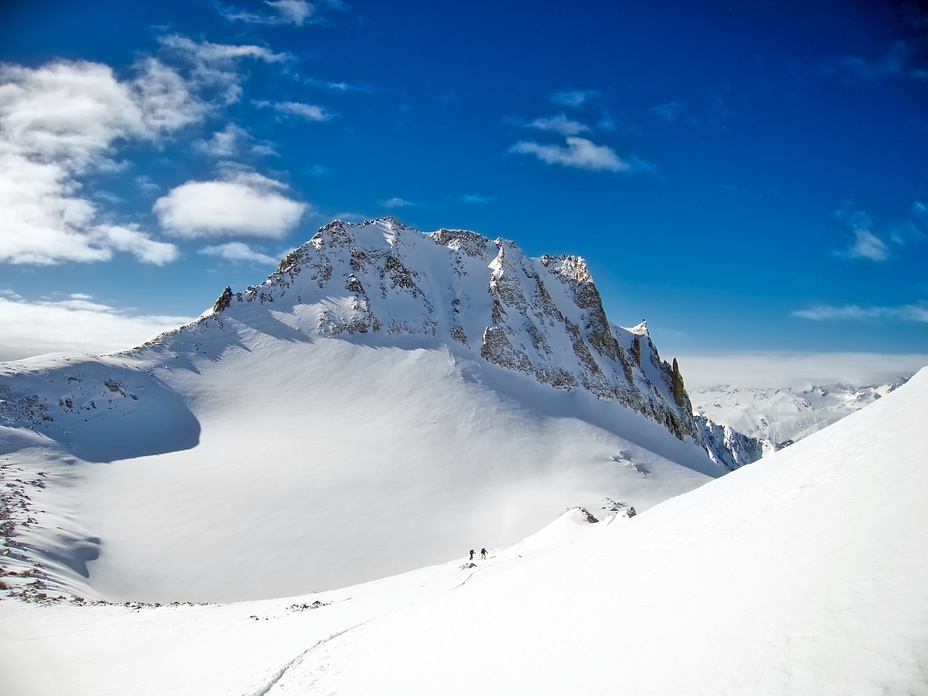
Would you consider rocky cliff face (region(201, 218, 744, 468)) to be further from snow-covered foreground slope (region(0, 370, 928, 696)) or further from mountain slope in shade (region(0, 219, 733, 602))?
snow-covered foreground slope (region(0, 370, 928, 696))

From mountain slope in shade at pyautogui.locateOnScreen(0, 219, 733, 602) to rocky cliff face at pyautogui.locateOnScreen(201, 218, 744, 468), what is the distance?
30 centimetres

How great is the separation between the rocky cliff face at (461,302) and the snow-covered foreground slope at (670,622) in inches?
1581

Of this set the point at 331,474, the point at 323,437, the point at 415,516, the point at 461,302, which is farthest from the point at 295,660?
the point at 461,302

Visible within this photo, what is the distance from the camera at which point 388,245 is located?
61156mm

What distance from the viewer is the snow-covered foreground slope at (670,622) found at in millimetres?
5355

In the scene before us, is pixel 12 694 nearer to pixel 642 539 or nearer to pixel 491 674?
pixel 491 674

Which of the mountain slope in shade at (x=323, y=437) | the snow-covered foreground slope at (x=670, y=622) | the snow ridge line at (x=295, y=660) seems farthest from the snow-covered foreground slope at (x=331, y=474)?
the snow ridge line at (x=295, y=660)

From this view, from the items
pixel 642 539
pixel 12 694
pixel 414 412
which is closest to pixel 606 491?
pixel 414 412

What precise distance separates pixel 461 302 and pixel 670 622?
55965mm

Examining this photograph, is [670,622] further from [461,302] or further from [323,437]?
[461,302]

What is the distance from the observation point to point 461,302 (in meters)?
61.8

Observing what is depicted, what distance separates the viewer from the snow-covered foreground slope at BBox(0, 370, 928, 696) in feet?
17.6

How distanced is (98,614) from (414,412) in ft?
88.9

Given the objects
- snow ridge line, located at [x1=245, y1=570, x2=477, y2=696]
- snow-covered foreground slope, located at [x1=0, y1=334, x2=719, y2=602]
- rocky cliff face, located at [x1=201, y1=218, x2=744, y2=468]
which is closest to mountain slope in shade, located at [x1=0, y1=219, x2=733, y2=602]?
snow-covered foreground slope, located at [x1=0, y1=334, x2=719, y2=602]
